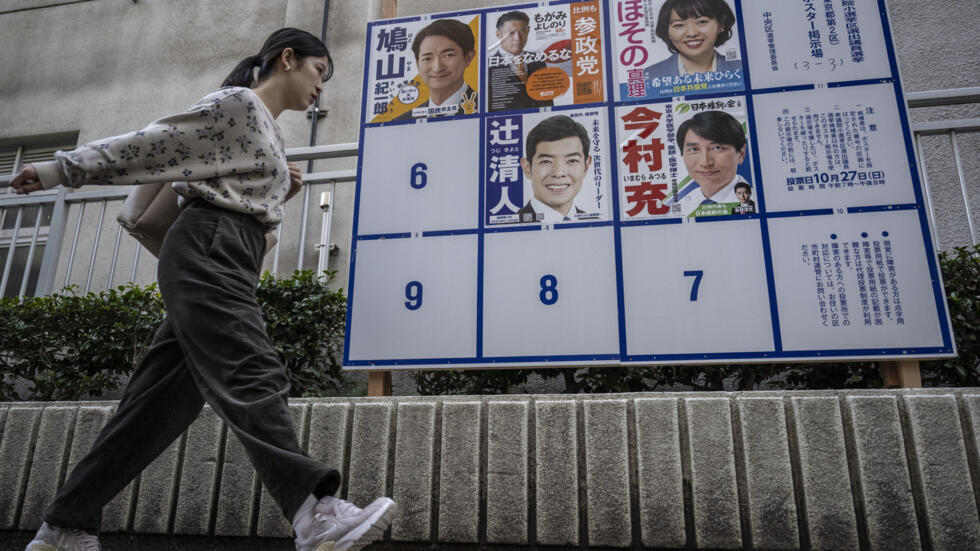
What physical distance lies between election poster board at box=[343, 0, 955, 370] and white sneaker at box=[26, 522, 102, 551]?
1.15 meters

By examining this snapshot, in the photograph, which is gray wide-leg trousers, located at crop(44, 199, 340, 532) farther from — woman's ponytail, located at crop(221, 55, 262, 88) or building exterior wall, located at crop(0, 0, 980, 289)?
building exterior wall, located at crop(0, 0, 980, 289)

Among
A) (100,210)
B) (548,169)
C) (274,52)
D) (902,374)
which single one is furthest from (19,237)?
(902,374)

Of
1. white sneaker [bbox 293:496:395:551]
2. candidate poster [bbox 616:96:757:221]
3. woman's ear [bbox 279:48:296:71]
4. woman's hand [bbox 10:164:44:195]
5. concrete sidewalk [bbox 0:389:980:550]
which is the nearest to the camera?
white sneaker [bbox 293:496:395:551]

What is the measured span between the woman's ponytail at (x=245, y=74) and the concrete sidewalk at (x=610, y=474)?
1129 millimetres

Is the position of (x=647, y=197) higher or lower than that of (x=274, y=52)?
lower

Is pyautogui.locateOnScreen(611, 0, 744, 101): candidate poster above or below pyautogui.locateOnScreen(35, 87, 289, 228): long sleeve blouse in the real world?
above

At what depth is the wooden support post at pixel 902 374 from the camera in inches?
98.0

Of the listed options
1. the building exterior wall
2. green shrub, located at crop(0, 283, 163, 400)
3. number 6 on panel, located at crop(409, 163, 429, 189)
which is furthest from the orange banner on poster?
the building exterior wall

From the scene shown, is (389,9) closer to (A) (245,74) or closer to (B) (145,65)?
(A) (245,74)

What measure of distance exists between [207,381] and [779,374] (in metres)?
2.32

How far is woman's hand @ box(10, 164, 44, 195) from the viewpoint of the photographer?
1.74 metres

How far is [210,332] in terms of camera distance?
1780 mm

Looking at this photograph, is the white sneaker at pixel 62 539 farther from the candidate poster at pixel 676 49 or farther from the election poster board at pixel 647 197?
the candidate poster at pixel 676 49

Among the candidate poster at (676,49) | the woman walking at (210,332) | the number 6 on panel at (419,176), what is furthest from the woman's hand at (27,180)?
the candidate poster at (676,49)
